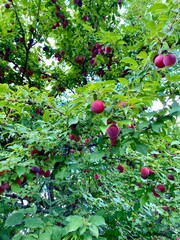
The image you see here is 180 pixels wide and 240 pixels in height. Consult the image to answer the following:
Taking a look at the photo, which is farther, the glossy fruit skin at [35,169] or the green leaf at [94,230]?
the glossy fruit skin at [35,169]

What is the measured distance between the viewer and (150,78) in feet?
4.07

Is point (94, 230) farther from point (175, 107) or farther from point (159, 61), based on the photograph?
point (159, 61)

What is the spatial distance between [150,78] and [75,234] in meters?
0.73

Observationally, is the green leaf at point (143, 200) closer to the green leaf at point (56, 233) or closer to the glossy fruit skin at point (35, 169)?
the green leaf at point (56, 233)

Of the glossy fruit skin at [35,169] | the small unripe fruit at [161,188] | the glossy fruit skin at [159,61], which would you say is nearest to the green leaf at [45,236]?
the glossy fruit skin at [35,169]

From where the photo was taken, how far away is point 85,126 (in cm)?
139

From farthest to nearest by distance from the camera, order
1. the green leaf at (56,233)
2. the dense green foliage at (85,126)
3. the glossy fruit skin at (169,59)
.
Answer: the green leaf at (56,233)
the dense green foliage at (85,126)
the glossy fruit skin at (169,59)

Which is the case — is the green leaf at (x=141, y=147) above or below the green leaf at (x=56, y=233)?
above

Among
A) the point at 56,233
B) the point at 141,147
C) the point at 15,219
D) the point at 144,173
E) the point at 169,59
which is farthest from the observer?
the point at 144,173

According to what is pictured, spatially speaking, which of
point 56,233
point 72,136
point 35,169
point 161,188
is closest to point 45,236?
point 56,233

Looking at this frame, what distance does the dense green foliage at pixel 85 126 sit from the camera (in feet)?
3.72

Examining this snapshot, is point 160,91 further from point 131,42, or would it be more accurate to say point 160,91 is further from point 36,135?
point 131,42

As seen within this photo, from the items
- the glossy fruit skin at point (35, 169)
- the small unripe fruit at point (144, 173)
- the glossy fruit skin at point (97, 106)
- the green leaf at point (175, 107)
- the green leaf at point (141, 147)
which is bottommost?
the small unripe fruit at point (144, 173)

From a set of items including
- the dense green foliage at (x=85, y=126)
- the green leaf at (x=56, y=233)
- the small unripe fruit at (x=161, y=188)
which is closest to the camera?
the dense green foliage at (x=85, y=126)
